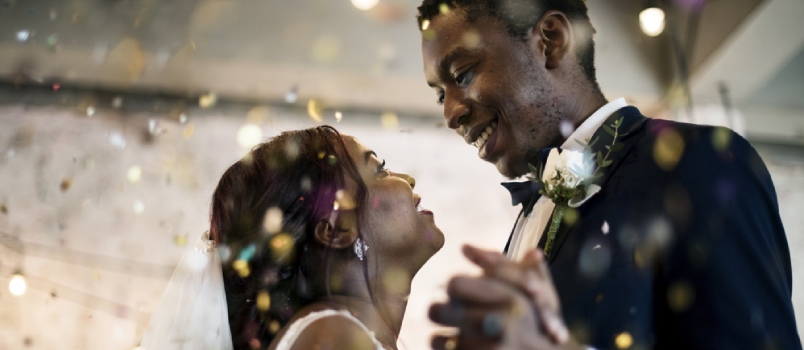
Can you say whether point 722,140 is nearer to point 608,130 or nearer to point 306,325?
point 608,130

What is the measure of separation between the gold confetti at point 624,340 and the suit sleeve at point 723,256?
0.11 meters

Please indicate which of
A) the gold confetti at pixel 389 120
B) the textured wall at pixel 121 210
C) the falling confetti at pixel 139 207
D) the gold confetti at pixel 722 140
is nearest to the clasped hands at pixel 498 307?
the gold confetti at pixel 722 140

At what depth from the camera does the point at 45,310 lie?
10.8ft

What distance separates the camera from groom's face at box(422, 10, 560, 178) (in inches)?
69.7

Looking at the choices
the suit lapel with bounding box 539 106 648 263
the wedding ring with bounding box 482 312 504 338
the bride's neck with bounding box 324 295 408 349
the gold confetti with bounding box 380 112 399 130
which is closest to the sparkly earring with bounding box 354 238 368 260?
the bride's neck with bounding box 324 295 408 349

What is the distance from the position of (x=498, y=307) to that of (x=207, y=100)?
3.45 meters

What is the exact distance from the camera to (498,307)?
67 cm

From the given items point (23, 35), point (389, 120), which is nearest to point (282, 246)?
point (389, 120)

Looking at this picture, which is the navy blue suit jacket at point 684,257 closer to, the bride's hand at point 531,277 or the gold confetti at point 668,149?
the gold confetti at point 668,149

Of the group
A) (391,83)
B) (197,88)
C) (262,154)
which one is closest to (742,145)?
(262,154)

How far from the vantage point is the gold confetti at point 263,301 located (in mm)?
1643

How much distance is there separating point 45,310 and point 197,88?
1.52 metres

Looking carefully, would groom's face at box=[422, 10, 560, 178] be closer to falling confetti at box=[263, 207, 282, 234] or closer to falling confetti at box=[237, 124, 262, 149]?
falling confetti at box=[263, 207, 282, 234]

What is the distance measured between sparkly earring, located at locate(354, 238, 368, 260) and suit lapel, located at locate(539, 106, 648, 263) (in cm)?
49
